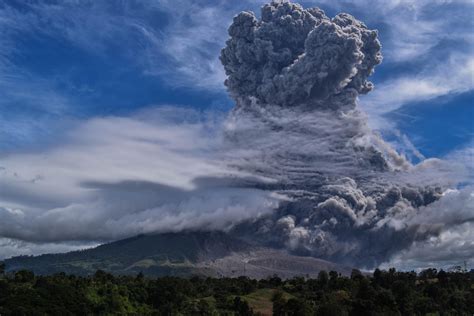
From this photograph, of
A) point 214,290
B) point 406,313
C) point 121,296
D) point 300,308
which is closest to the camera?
point 300,308

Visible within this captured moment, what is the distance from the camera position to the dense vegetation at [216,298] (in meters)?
139

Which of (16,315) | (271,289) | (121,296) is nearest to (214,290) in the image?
(271,289)

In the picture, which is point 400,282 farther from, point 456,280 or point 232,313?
point 232,313

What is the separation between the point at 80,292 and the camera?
15375cm

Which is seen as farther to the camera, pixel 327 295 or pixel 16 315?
pixel 327 295

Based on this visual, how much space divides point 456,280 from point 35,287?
13889 centimetres

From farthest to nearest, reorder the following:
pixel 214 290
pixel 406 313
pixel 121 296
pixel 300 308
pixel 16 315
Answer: pixel 214 290 → pixel 121 296 → pixel 406 313 → pixel 300 308 → pixel 16 315

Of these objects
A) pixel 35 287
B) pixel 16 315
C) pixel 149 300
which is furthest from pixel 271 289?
pixel 16 315

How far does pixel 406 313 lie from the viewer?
15125cm

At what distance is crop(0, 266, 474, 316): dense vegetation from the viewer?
138625mm

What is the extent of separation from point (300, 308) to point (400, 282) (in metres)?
47.1

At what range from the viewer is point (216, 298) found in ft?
567

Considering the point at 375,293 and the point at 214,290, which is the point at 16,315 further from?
the point at 375,293

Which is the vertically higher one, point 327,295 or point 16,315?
point 327,295
